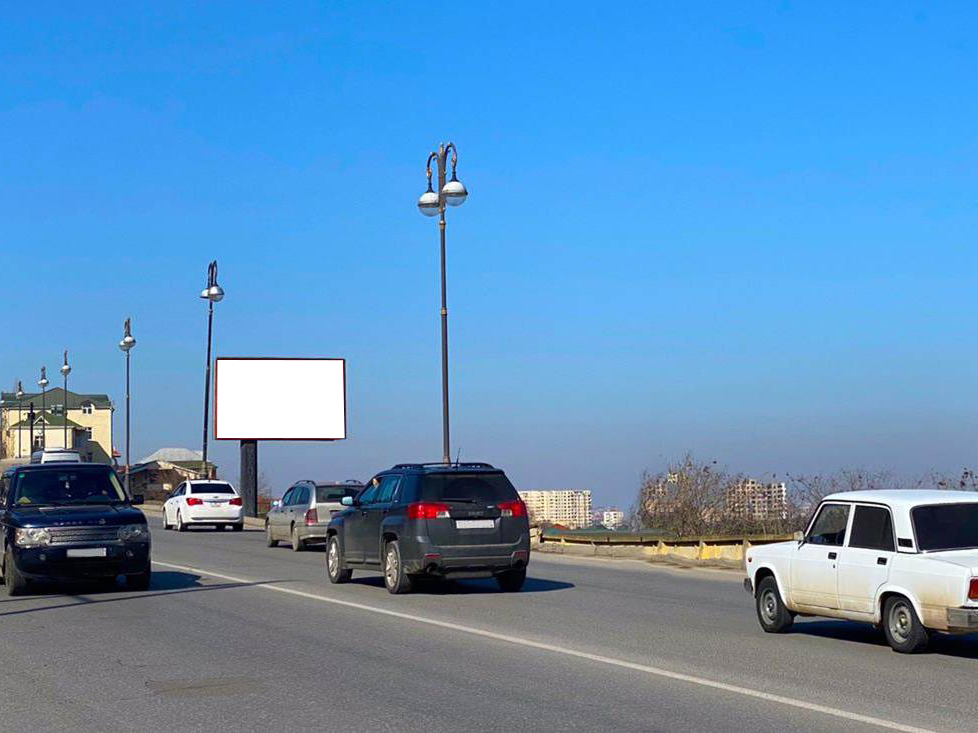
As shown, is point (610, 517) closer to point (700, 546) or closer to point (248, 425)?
point (248, 425)

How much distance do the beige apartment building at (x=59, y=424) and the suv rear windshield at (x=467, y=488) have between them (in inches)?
4248

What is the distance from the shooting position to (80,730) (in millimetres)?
8773

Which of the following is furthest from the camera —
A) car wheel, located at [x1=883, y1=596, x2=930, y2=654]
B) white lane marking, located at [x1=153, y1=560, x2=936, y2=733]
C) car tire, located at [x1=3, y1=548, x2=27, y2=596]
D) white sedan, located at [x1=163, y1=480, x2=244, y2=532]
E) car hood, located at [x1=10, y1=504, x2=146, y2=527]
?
white sedan, located at [x1=163, y1=480, x2=244, y2=532]

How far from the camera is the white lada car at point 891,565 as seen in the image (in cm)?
1143

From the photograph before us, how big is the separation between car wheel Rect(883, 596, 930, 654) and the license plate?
7086 mm

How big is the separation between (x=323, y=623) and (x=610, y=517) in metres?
40.8

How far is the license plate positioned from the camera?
18.4 m

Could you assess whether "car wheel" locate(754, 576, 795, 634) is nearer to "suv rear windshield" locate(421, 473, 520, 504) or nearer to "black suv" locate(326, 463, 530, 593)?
"black suv" locate(326, 463, 530, 593)

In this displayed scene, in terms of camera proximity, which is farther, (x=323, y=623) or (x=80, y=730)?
(x=323, y=623)

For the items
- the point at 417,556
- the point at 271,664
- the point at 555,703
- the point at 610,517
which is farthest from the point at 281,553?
the point at 610,517

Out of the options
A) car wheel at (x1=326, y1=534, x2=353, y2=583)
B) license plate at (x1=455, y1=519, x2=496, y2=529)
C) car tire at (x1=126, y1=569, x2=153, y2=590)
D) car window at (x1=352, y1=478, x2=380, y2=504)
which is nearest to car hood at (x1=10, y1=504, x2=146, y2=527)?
car tire at (x1=126, y1=569, x2=153, y2=590)

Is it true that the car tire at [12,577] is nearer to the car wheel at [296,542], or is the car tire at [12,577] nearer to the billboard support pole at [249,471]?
the car wheel at [296,542]

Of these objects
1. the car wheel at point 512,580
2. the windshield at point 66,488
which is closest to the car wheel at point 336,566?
the car wheel at point 512,580

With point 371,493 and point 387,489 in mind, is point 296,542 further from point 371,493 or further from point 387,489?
point 387,489
